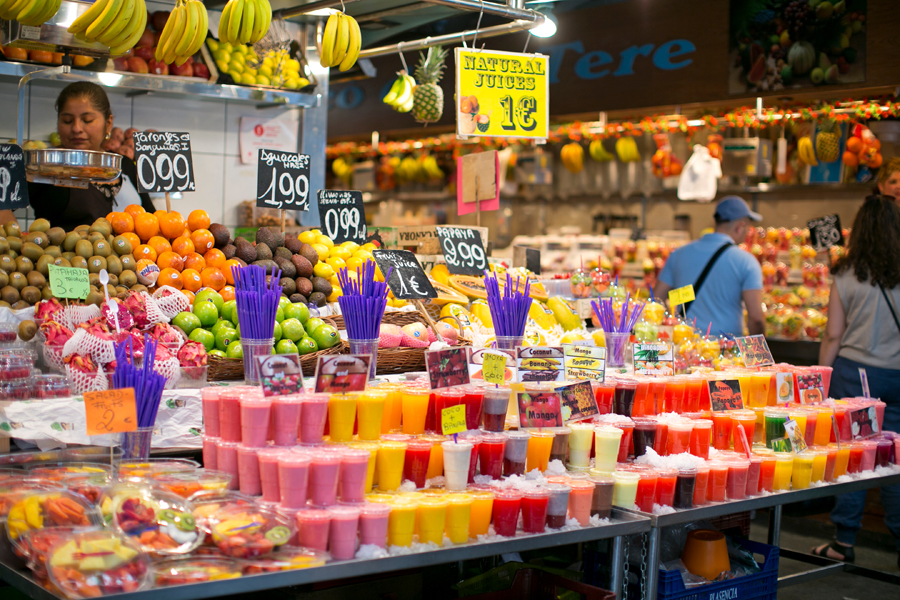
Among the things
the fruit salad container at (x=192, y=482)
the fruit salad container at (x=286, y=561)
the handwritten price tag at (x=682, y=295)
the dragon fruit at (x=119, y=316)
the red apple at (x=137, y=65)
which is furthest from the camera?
the red apple at (x=137, y=65)

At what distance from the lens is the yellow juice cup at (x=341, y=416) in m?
2.21

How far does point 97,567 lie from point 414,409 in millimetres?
945

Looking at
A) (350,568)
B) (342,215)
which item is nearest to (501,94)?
(342,215)

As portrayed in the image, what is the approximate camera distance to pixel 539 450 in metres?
2.45

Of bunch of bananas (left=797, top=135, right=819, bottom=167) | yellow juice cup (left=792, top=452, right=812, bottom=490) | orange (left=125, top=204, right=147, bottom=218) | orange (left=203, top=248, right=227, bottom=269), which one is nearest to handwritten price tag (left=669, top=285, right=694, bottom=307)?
yellow juice cup (left=792, top=452, right=812, bottom=490)

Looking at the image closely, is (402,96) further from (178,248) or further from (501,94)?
(178,248)

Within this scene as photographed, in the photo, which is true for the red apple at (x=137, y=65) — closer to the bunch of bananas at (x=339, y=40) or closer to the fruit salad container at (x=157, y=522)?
the bunch of bananas at (x=339, y=40)

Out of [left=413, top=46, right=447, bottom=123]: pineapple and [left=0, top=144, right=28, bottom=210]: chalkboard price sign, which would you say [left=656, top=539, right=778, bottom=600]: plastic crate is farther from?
[left=413, top=46, right=447, bottom=123]: pineapple

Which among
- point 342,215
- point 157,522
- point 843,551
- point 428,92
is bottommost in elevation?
point 843,551

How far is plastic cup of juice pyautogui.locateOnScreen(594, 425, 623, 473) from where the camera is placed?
2.49 meters

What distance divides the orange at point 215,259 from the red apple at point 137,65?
5.90ft

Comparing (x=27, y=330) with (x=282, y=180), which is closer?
(x=27, y=330)

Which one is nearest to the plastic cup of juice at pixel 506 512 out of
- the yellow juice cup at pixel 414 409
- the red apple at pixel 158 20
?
the yellow juice cup at pixel 414 409

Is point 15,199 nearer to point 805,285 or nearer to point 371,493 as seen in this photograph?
point 371,493
